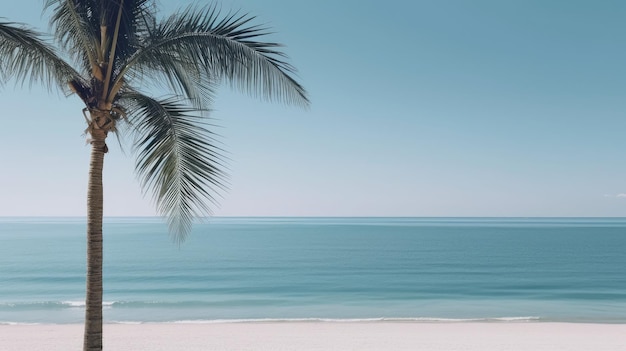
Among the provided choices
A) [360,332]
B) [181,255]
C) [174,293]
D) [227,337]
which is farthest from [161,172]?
[181,255]

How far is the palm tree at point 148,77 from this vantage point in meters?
5.94

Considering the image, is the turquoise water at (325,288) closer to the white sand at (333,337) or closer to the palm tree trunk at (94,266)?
the white sand at (333,337)

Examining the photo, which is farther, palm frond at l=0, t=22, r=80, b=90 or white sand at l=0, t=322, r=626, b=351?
white sand at l=0, t=322, r=626, b=351

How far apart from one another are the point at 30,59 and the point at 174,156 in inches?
82.8

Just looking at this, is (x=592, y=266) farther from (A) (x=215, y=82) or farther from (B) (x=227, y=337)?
(A) (x=215, y=82)

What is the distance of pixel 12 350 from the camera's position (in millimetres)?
11398

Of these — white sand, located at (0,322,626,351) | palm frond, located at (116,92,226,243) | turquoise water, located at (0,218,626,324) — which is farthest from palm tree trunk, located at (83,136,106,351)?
turquoise water, located at (0,218,626,324)

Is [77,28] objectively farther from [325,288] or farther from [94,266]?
[325,288]

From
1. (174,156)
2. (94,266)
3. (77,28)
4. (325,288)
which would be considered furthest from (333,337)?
(325,288)

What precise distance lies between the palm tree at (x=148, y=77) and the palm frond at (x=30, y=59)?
13 millimetres

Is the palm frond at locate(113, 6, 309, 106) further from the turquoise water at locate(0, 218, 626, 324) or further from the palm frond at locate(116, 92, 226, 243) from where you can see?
the turquoise water at locate(0, 218, 626, 324)

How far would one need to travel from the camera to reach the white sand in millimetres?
11656

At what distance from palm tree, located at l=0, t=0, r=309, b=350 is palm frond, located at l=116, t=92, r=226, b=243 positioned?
1 centimetres

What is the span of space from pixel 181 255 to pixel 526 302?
34412 mm
